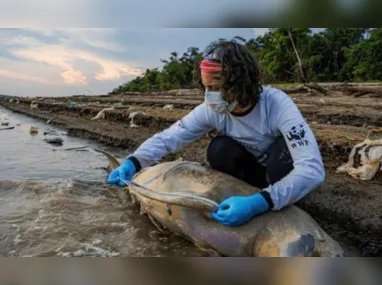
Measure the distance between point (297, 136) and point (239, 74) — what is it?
21 centimetres

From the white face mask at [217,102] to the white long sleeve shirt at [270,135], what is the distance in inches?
2.7

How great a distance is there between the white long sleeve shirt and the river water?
0.86 feet

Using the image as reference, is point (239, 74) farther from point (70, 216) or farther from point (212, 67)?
point (70, 216)

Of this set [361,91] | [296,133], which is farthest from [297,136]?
[361,91]

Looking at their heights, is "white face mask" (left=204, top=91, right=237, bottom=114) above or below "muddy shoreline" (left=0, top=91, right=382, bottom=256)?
above

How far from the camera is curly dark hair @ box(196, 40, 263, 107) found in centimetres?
107

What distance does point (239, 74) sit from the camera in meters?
1.07

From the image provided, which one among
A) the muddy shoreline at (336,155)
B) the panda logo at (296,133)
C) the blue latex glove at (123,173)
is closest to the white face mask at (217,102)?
the panda logo at (296,133)

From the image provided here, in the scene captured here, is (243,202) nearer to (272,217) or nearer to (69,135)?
(272,217)

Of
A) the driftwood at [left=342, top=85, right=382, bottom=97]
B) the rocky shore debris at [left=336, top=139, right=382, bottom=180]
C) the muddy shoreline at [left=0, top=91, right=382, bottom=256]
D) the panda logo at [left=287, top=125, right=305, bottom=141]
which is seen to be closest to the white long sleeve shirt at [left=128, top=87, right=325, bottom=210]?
the panda logo at [left=287, top=125, right=305, bottom=141]

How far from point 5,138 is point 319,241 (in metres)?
2.92

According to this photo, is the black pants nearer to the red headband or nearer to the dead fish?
the dead fish

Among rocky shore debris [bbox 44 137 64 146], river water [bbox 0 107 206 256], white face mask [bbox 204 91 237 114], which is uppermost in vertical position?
white face mask [bbox 204 91 237 114]

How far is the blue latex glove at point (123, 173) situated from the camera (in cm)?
129
